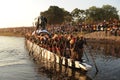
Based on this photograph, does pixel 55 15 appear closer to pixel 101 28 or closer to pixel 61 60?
pixel 101 28

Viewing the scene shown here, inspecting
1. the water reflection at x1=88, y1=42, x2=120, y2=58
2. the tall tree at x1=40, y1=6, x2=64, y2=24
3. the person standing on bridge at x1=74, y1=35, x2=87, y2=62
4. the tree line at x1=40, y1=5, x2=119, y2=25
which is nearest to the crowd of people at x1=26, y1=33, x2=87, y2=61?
the person standing on bridge at x1=74, y1=35, x2=87, y2=62

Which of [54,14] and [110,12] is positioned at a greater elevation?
[110,12]

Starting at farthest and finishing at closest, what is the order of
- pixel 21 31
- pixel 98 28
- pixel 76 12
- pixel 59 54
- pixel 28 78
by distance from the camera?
pixel 21 31
pixel 76 12
pixel 98 28
pixel 59 54
pixel 28 78

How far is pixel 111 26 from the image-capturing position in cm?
5172

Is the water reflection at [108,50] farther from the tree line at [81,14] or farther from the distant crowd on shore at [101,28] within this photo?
the tree line at [81,14]

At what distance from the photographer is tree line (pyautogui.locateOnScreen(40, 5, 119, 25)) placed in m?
110

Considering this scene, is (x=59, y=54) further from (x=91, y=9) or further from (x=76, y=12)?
(x=91, y=9)

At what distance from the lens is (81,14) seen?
113062 mm

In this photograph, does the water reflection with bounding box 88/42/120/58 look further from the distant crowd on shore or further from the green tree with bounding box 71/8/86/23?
the green tree with bounding box 71/8/86/23

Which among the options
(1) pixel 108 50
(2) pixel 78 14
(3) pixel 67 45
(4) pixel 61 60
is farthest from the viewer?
(2) pixel 78 14

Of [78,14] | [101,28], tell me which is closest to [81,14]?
[78,14]

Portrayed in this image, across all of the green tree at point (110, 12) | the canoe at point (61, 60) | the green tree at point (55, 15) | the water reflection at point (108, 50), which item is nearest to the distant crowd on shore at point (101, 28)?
the water reflection at point (108, 50)

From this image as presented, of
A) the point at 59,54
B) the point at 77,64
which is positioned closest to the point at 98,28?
the point at 59,54

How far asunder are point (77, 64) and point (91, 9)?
96738 millimetres
